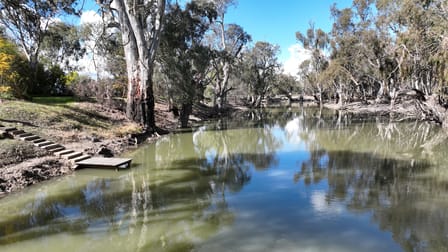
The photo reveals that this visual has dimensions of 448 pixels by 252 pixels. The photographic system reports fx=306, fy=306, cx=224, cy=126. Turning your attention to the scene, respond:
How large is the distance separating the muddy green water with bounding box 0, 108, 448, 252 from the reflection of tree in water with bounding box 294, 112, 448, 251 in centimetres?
3

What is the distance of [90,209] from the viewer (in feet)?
21.6

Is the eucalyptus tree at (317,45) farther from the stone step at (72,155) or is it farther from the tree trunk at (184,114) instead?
the stone step at (72,155)

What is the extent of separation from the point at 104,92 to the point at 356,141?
15.5m

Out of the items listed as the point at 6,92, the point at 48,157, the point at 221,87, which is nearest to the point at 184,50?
the point at 6,92

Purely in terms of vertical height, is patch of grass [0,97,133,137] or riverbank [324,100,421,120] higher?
riverbank [324,100,421,120]

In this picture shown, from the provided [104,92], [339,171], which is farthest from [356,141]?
[104,92]

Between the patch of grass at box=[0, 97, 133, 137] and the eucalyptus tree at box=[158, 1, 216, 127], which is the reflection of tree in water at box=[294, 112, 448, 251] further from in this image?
the patch of grass at box=[0, 97, 133, 137]

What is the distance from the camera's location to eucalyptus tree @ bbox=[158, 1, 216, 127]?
19281 millimetres

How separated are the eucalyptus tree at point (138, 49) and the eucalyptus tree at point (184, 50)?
2568 millimetres

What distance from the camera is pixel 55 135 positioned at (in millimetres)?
11430

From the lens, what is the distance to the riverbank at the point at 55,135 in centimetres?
831

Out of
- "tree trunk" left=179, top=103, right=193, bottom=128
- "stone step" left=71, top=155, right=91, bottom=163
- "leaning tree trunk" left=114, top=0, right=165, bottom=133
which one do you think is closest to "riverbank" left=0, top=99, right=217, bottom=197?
"stone step" left=71, top=155, right=91, bottom=163

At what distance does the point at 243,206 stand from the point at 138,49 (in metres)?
12.3

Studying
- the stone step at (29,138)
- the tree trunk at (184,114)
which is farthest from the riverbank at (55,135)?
the tree trunk at (184,114)
